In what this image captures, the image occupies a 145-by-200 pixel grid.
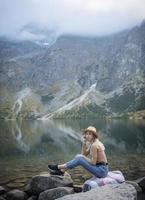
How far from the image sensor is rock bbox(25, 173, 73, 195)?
926 inches

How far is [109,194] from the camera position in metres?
15.5

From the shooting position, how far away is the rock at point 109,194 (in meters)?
15.2

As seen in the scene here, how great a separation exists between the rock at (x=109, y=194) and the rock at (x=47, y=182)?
7437 mm

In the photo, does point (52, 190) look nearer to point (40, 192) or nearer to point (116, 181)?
point (40, 192)

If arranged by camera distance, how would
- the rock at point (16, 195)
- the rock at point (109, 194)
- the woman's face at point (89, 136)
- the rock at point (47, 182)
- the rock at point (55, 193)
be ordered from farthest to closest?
the rock at point (16, 195)
the rock at point (47, 182)
the rock at point (55, 193)
the woman's face at point (89, 136)
the rock at point (109, 194)

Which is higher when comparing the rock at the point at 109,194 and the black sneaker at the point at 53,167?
the black sneaker at the point at 53,167

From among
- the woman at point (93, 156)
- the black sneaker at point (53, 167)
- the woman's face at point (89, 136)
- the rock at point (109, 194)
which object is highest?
the woman's face at point (89, 136)

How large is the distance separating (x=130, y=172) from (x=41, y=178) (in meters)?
17.1

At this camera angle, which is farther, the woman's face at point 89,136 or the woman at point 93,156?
the woman's face at point 89,136

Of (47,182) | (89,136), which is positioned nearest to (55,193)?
(47,182)

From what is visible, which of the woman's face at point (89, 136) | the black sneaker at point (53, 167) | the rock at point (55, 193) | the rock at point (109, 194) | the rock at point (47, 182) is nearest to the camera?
the rock at point (109, 194)

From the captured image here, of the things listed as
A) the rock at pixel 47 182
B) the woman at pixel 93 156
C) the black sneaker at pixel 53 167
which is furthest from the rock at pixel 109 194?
the rock at pixel 47 182

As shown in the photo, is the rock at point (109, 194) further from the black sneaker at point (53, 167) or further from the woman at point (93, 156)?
the black sneaker at point (53, 167)

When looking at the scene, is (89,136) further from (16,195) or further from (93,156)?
(16,195)
